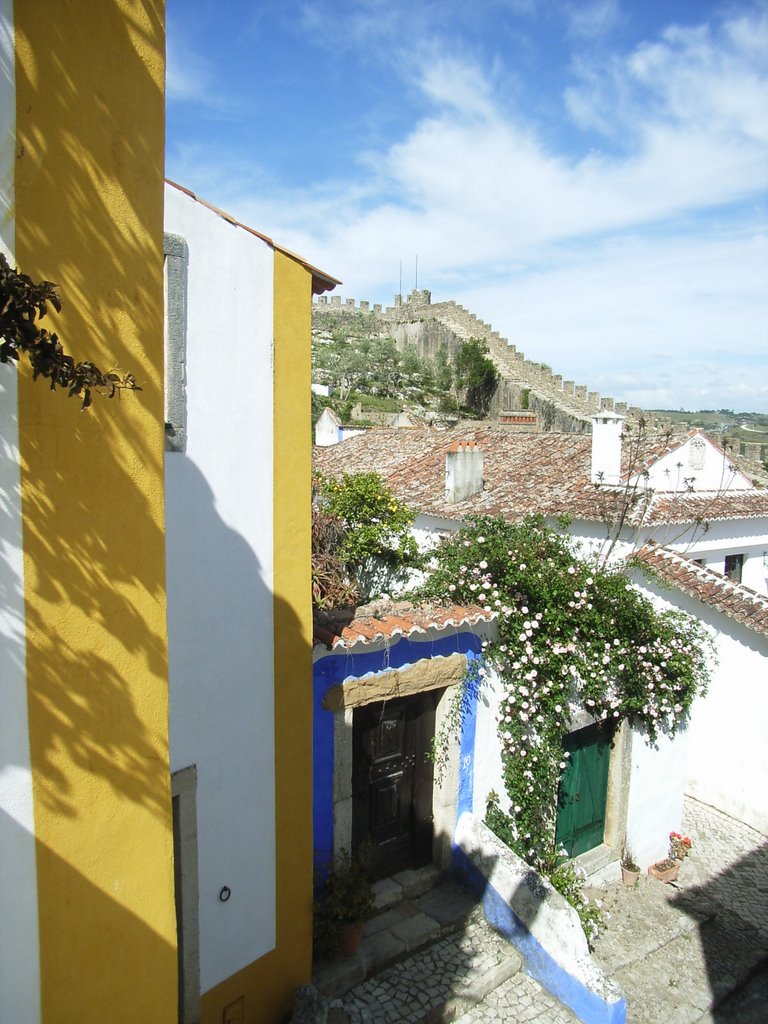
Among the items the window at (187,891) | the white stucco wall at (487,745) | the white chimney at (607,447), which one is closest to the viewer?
the window at (187,891)

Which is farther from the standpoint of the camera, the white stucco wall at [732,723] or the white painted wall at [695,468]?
the white painted wall at [695,468]

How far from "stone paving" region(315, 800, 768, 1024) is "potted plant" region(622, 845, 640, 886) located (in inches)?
4.5

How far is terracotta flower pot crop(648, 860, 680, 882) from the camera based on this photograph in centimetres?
890

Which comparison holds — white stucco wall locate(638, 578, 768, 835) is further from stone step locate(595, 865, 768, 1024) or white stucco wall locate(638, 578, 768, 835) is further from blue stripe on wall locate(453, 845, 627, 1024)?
blue stripe on wall locate(453, 845, 627, 1024)

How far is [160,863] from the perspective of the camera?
9.01ft

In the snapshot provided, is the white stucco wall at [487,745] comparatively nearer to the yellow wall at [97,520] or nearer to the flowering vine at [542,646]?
the flowering vine at [542,646]

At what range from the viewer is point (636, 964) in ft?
23.5

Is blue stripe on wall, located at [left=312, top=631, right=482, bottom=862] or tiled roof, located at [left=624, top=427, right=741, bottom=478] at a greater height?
tiled roof, located at [left=624, top=427, right=741, bottom=478]

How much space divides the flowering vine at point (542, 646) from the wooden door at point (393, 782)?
0.79m

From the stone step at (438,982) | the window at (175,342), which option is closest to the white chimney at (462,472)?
the stone step at (438,982)

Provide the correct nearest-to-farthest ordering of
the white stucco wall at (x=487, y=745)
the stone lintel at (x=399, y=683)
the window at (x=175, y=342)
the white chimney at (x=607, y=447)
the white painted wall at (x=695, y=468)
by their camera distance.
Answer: the window at (x=175, y=342) → the stone lintel at (x=399, y=683) → the white stucco wall at (x=487, y=745) → the white chimney at (x=607, y=447) → the white painted wall at (x=695, y=468)

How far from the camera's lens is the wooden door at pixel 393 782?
6.72 metres

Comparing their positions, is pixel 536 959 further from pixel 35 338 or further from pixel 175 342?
pixel 35 338

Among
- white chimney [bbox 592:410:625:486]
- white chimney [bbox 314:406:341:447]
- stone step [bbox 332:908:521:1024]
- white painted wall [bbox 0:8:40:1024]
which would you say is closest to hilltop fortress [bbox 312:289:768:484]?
white chimney [bbox 314:406:341:447]
